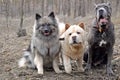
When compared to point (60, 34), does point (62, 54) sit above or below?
below

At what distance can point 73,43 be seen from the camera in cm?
599

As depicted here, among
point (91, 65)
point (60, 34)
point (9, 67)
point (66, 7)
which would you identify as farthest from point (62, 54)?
point (66, 7)

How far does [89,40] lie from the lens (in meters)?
6.47

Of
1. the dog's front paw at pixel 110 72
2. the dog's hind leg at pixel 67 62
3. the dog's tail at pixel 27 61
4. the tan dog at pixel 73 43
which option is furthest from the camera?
the dog's tail at pixel 27 61

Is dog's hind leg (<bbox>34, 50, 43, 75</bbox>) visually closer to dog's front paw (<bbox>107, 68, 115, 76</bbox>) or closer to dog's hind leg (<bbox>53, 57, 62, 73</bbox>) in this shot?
dog's hind leg (<bbox>53, 57, 62, 73</bbox>)

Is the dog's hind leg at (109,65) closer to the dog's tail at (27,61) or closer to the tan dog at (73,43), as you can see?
the tan dog at (73,43)

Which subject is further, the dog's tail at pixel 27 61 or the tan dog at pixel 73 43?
the dog's tail at pixel 27 61

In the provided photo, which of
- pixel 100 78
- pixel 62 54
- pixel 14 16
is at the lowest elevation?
pixel 100 78

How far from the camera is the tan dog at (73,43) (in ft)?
19.6

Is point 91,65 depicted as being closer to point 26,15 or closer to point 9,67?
point 9,67

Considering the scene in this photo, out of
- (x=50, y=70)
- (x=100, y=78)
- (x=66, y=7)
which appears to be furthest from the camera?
(x=66, y=7)

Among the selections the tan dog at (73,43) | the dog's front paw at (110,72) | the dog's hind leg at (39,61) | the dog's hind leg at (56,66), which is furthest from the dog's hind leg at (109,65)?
the dog's hind leg at (39,61)

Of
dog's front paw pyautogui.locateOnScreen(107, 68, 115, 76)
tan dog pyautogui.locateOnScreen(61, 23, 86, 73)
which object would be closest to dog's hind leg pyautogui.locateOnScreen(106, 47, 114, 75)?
dog's front paw pyautogui.locateOnScreen(107, 68, 115, 76)

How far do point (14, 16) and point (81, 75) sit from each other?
21431mm
